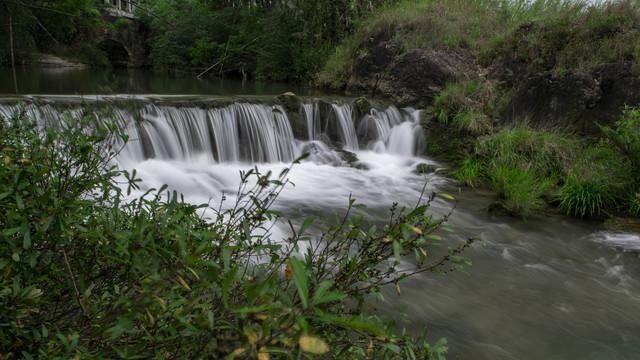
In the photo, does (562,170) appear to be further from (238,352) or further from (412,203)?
(238,352)

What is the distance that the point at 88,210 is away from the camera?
1757mm

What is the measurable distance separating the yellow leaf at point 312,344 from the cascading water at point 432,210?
1780 mm

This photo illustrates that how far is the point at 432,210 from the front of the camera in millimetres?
7008

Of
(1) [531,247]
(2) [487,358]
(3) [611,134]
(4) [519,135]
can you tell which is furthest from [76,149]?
(4) [519,135]

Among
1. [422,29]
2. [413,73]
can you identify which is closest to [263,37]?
[422,29]

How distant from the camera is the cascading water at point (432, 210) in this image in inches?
152

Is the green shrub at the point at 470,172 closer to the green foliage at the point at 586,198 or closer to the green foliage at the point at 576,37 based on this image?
the green foliage at the point at 586,198

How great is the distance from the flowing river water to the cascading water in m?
0.02

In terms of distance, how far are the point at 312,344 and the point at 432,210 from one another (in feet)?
21.4

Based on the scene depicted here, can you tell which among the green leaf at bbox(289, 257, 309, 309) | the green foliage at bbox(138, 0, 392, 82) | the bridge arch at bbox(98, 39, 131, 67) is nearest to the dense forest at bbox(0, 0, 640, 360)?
the green leaf at bbox(289, 257, 309, 309)

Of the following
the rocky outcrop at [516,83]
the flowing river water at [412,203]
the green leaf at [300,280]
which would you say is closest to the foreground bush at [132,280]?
the green leaf at [300,280]

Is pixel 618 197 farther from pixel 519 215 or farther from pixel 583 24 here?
pixel 583 24

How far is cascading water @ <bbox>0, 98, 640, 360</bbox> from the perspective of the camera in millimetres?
3861

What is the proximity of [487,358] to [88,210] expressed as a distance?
320 cm
